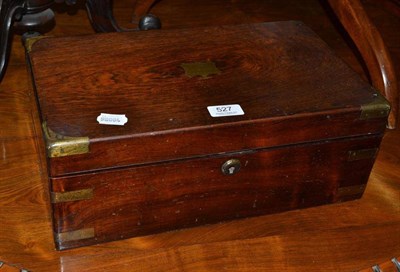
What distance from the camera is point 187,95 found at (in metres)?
1.44

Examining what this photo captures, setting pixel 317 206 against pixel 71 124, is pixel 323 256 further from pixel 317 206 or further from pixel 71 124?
Result: pixel 71 124

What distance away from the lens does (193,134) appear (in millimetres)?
1353

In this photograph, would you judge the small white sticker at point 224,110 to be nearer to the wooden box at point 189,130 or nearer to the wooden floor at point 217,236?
the wooden box at point 189,130

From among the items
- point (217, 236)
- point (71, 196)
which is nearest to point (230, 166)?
point (217, 236)

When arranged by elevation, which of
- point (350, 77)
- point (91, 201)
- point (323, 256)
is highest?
point (350, 77)

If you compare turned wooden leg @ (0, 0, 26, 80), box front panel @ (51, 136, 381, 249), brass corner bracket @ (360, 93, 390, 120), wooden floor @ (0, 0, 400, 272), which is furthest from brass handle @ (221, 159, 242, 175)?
turned wooden leg @ (0, 0, 26, 80)

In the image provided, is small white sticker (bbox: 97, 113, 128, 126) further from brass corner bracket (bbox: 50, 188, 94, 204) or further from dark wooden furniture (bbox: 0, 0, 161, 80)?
dark wooden furniture (bbox: 0, 0, 161, 80)

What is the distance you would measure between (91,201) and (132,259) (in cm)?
17

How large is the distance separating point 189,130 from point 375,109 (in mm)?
405

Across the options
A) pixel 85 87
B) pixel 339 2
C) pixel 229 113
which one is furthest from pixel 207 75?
pixel 339 2

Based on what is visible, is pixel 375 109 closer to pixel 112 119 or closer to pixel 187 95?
pixel 187 95

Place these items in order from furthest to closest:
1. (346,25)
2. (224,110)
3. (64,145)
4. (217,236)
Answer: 1. (346,25)
2. (217,236)
3. (224,110)
4. (64,145)

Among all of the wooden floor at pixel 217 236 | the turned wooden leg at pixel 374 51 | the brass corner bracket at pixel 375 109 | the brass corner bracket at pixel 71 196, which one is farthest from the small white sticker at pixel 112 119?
the turned wooden leg at pixel 374 51

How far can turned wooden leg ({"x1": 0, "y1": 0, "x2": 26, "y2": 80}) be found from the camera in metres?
1.76
